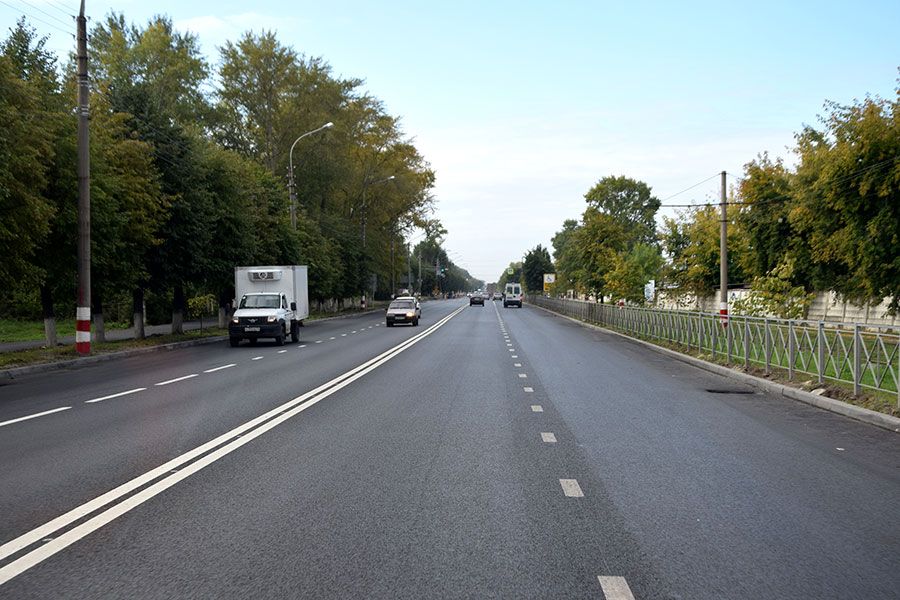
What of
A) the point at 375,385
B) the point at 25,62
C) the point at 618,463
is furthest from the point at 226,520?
the point at 25,62

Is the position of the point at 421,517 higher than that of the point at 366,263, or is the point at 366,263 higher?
the point at 366,263

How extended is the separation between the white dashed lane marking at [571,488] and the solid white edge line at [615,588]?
1.77 m

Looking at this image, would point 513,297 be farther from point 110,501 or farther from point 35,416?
point 110,501

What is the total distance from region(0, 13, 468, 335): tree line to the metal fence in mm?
16271

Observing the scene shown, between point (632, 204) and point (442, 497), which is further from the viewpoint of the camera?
point (632, 204)

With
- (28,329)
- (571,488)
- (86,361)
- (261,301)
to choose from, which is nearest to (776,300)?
(261,301)

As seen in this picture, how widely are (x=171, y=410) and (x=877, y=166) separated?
20.7 m

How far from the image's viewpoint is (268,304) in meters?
26.8

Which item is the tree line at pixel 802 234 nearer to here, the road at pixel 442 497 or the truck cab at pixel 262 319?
the road at pixel 442 497

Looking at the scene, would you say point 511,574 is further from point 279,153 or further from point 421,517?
point 279,153

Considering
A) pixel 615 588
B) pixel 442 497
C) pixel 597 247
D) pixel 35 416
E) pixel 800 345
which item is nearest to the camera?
pixel 615 588

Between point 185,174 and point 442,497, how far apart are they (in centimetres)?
2493

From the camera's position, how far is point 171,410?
10523 millimetres

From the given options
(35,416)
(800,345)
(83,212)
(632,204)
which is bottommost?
(35,416)
